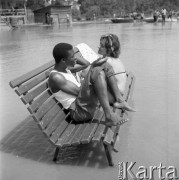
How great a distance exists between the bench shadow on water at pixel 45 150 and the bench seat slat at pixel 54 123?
38cm

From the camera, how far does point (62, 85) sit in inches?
158

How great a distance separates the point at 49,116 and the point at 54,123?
0.09 metres

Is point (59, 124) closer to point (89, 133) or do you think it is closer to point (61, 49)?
point (89, 133)

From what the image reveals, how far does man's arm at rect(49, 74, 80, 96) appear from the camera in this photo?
4008 millimetres

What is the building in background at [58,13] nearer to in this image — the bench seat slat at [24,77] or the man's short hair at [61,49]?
the bench seat slat at [24,77]

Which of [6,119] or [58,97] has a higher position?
[58,97]

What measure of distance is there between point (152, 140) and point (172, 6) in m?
68.2

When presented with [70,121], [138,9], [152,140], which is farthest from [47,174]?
[138,9]

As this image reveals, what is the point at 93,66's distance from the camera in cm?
387

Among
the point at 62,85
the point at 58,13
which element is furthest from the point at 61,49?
the point at 58,13

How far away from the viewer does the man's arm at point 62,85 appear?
4008 mm

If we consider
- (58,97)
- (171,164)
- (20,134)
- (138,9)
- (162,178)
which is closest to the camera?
(162,178)

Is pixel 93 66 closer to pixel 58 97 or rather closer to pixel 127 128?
pixel 58 97

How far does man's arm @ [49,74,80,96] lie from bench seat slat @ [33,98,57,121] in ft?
0.48
